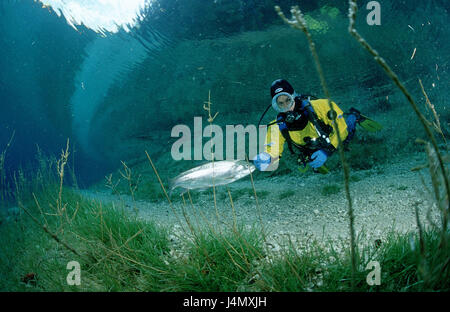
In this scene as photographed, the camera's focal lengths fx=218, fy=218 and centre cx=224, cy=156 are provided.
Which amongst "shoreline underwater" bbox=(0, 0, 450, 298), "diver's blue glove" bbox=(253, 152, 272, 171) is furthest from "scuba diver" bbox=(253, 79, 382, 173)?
"shoreline underwater" bbox=(0, 0, 450, 298)

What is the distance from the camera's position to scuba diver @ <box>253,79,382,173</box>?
3953 millimetres

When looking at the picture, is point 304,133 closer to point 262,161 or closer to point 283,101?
point 283,101

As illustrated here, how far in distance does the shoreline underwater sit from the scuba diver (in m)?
0.48

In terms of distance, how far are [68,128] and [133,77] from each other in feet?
63.7

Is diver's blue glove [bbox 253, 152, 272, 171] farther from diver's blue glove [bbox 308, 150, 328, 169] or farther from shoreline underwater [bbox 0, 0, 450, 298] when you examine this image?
shoreline underwater [bbox 0, 0, 450, 298]

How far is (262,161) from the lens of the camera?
152 inches

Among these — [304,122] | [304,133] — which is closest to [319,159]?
[304,133]

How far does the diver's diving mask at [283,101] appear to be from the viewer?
387 cm

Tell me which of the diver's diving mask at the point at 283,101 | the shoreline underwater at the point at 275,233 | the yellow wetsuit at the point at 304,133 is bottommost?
the shoreline underwater at the point at 275,233

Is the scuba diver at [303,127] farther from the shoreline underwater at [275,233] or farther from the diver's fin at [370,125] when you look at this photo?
the shoreline underwater at [275,233]

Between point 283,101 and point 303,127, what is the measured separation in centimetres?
68

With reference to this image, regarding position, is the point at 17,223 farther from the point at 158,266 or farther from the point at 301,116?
the point at 301,116

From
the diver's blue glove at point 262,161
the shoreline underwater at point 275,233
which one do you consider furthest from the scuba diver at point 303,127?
the shoreline underwater at point 275,233

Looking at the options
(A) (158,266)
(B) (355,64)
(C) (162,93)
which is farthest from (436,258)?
(C) (162,93)
